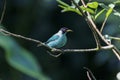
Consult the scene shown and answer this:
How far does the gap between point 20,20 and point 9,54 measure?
9.39 ft

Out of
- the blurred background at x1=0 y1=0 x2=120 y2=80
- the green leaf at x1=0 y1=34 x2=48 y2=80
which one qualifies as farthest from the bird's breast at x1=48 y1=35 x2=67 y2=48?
the blurred background at x1=0 y1=0 x2=120 y2=80

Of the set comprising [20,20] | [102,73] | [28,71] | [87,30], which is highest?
[28,71]

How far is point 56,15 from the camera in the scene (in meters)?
3.96


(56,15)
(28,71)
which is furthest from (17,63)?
(56,15)

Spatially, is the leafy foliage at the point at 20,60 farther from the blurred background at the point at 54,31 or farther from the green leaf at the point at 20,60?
the blurred background at the point at 54,31

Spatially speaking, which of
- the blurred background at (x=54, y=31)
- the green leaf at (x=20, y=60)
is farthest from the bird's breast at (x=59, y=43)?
the blurred background at (x=54, y=31)

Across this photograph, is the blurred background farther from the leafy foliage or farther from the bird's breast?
the leafy foliage

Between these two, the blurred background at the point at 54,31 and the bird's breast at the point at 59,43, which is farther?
the blurred background at the point at 54,31

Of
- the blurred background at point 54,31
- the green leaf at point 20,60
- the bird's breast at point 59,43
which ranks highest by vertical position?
the green leaf at point 20,60

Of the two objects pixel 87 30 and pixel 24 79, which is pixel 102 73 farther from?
pixel 24 79

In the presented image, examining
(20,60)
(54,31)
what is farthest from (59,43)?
(54,31)

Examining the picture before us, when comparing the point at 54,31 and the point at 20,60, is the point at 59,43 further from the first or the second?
the point at 54,31

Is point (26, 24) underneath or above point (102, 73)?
above

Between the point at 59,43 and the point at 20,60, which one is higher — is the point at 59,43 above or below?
below
